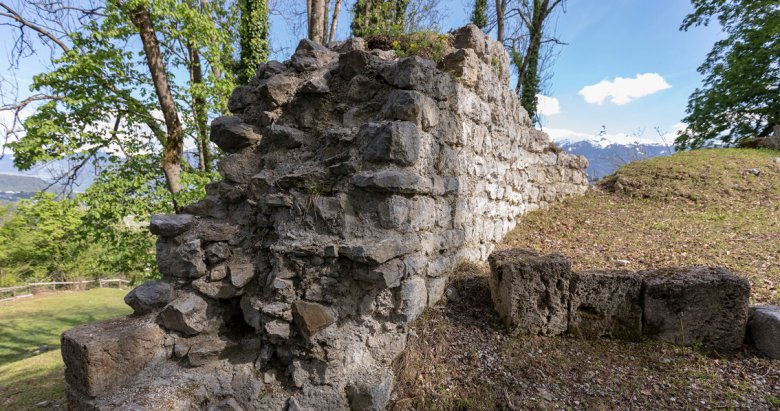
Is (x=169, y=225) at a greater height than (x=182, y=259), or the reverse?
(x=169, y=225)

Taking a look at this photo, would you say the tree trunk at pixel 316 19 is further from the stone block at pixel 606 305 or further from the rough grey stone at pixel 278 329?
the stone block at pixel 606 305

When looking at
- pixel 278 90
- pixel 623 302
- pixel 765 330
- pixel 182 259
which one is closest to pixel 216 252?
pixel 182 259

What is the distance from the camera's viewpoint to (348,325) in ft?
8.61

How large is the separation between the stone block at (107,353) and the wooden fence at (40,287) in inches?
786

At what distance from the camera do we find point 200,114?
8539 millimetres

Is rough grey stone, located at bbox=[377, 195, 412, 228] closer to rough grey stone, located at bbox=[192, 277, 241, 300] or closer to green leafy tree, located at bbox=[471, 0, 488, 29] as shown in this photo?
rough grey stone, located at bbox=[192, 277, 241, 300]

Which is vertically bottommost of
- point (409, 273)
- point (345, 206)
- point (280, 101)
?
point (409, 273)

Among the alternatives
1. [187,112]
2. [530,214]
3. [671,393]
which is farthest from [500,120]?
[187,112]

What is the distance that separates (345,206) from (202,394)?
1795 mm

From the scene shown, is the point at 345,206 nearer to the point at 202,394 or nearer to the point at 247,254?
the point at 247,254

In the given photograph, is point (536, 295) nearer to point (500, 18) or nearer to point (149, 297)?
point (149, 297)

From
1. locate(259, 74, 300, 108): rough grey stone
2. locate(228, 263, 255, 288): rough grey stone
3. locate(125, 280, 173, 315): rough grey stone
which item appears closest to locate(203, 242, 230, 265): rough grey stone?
locate(228, 263, 255, 288): rough grey stone

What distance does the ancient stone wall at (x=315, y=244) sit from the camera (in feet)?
8.30

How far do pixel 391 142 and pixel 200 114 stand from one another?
310 inches
